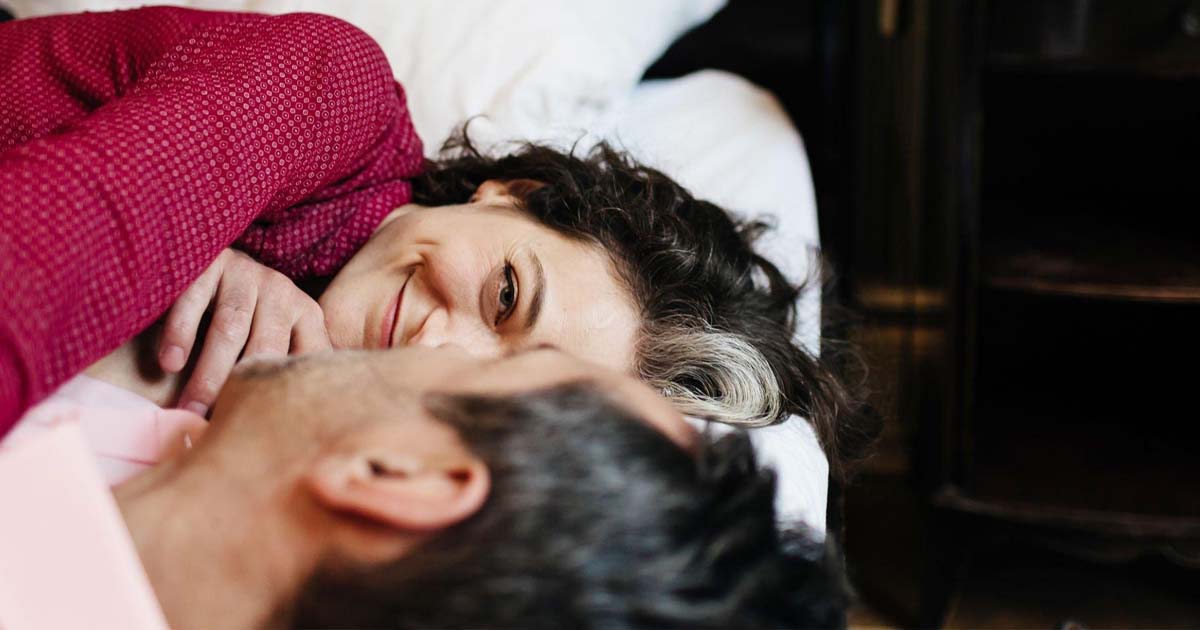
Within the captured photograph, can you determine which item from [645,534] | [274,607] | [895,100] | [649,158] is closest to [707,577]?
[645,534]

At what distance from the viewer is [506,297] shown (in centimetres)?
77

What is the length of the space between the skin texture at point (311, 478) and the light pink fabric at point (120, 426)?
0.04m

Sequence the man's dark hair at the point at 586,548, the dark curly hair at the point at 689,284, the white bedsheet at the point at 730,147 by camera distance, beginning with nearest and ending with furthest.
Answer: the man's dark hair at the point at 586,548 → the dark curly hair at the point at 689,284 → the white bedsheet at the point at 730,147

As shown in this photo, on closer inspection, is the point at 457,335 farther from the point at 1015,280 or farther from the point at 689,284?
the point at 1015,280

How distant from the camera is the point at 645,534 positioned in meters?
0.48

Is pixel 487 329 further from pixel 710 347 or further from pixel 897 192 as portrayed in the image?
pixel 897 192

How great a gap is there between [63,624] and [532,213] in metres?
0.49

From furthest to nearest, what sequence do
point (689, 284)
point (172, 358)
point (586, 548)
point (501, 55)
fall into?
point (501, 55) → point (689, 284) → point (172, 358) → point (586, 548)

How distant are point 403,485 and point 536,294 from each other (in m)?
0.29

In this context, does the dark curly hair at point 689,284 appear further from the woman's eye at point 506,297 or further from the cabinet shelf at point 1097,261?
the cabinet shelf at point 1097,261

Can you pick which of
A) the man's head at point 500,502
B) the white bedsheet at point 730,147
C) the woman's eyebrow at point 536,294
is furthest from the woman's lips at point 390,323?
the white bedsheet at point 730,147

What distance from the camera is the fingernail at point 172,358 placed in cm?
71

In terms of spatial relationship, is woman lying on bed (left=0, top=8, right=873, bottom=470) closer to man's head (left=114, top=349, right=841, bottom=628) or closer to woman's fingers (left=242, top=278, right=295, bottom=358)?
woman's fingers (left=242, top=278, right=295, bottom=358)

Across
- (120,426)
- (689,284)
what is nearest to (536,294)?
(689,284)
